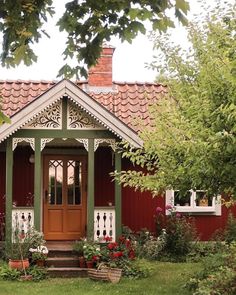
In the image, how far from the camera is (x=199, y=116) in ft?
26.6

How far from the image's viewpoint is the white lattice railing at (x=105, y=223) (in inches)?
569

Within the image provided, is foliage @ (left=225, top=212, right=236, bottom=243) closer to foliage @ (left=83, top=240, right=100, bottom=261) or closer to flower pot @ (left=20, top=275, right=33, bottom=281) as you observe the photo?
foliage @ (left=83, top=240, right=100, bottom=261)

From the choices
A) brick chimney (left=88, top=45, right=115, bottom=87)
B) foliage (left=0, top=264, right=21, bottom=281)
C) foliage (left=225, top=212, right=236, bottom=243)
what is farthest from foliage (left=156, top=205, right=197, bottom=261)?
brick chimney (left=88, top=45, right=115, bottom=87)

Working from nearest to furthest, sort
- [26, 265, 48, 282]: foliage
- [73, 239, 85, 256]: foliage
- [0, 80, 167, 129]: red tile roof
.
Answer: [26, 265, 48, 282]: foliage < [73, 239, 85, 256]: foliage < [0, 80, 167, 129]: red tile roof

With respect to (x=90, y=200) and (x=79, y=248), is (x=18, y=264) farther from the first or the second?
(x=90, y=200)

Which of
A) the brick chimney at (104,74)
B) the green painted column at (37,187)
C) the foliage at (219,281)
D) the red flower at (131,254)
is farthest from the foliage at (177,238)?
the brick chimney at (104,74)

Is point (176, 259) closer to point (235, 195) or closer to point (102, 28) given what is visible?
point (235, 195)

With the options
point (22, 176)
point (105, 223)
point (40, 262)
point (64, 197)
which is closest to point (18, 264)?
point (40, 262)

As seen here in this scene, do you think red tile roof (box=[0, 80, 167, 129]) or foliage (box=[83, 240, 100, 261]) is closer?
foliage (box=[83, 240, 100, 261])

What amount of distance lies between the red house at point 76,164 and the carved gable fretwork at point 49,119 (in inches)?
0.8

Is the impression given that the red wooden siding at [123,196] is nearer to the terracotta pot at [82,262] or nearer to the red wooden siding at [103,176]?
the red wooden siding at [103,176]

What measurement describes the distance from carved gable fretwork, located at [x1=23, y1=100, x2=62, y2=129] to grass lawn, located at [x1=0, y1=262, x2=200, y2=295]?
3775 mm

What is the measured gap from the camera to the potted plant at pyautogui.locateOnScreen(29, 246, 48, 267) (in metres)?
12.9

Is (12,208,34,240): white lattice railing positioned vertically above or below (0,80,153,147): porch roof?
below
